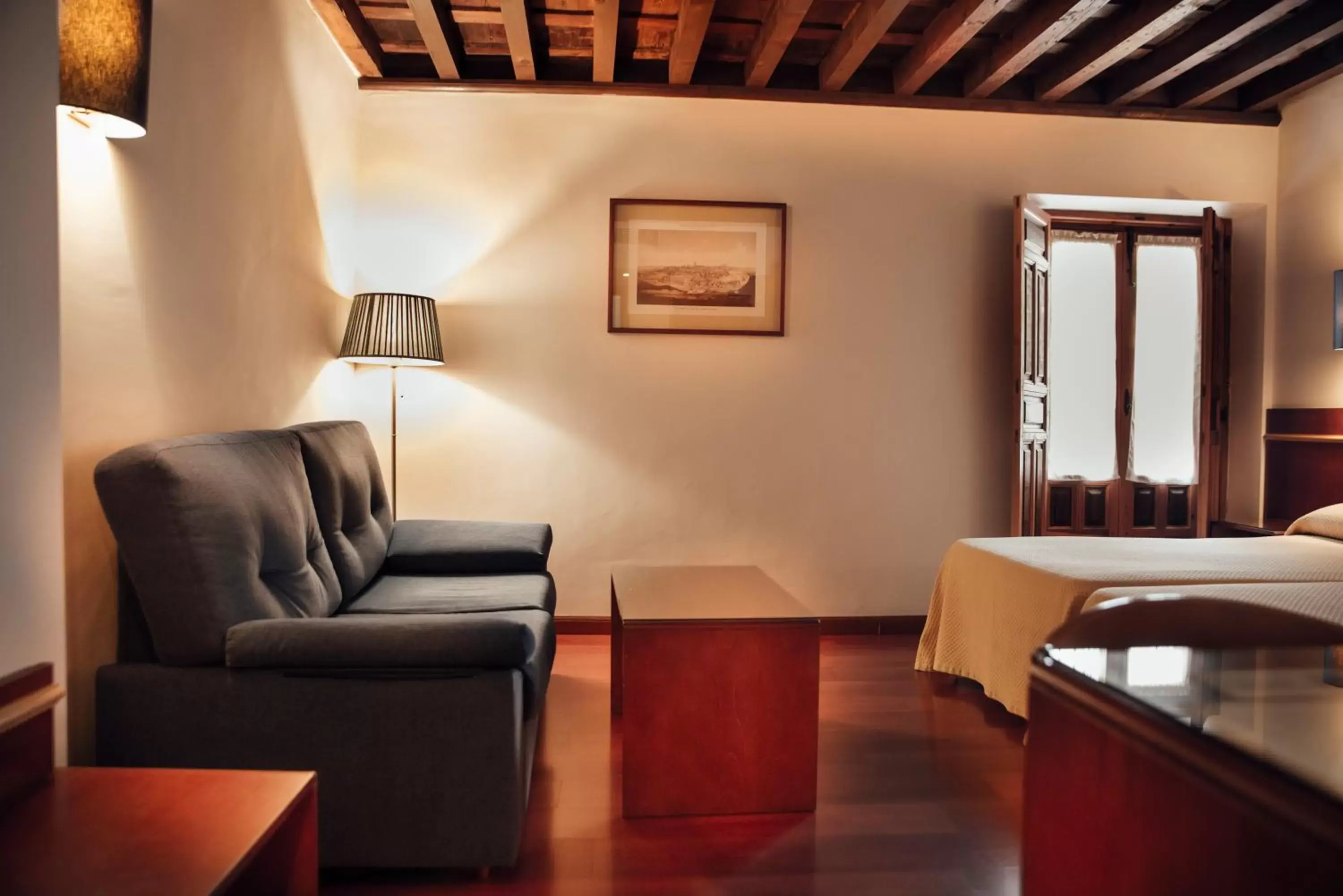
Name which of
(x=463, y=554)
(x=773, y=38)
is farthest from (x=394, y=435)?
(x=773, y=38)

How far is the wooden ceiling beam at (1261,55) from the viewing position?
3.37 meters

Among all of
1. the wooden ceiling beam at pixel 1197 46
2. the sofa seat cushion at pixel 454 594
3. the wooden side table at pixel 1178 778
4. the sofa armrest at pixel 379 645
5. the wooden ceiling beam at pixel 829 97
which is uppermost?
the wooden ceiling beam at pixel 1197 46

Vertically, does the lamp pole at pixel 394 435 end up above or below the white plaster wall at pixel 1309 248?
below

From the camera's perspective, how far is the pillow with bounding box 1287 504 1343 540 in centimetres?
326

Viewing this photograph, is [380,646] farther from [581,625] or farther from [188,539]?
[581,625]

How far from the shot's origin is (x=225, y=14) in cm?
251

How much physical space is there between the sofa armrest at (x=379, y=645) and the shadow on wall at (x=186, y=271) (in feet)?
1.34

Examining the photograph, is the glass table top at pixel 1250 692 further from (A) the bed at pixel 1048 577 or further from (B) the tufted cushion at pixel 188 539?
(B) the tufted cushion at pixel 188 539

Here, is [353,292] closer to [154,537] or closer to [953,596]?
[154,537]

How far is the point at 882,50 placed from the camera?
387 cm

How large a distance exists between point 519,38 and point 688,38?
71cm

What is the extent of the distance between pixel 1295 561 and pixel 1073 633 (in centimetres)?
227

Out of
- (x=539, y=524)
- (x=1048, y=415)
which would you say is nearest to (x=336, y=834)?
(x=539, y=524)

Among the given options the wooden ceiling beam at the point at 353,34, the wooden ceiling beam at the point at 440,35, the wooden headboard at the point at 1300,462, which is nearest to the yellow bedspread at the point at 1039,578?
the wooden headboard at the point at 1300,462
